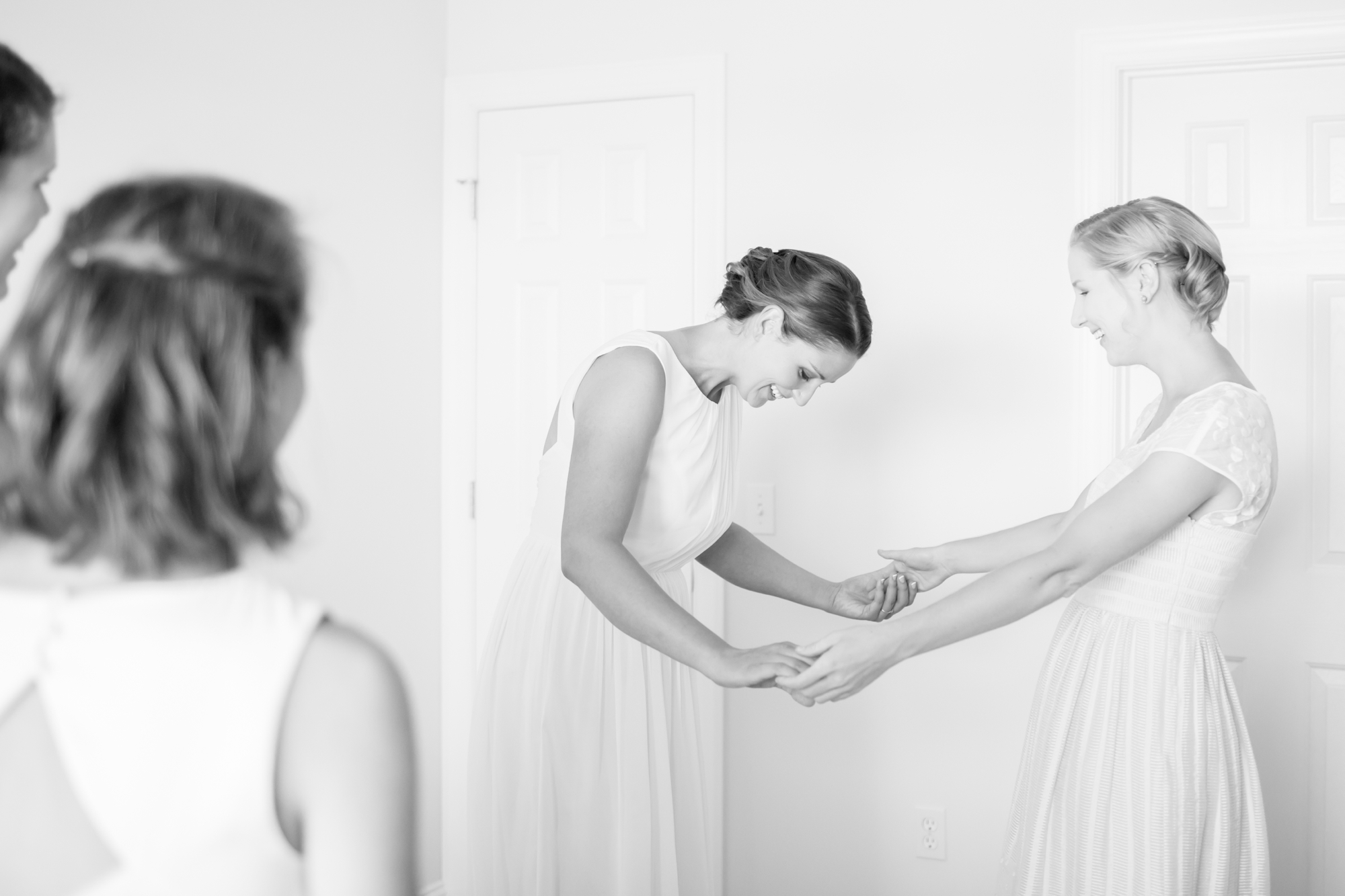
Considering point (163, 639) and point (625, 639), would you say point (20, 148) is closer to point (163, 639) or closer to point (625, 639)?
point (163, 639)

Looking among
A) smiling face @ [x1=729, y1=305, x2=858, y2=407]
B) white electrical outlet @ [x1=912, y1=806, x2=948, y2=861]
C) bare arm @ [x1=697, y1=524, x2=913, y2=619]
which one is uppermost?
smiling face @ [x1=729, y1=305, x2=858, y2=407]

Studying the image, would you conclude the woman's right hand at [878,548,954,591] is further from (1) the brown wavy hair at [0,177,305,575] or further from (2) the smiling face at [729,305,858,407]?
(1) the brown wavy hair at [0,177,305,575]

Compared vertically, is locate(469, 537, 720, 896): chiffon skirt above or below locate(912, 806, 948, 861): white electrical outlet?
above

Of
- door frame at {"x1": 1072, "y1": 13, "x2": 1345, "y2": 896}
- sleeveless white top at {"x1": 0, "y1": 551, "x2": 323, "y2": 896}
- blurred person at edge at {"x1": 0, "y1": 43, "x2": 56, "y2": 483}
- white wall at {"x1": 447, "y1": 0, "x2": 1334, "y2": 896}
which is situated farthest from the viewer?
white wall at {"x1": 447, "y1": 0, "x2": 1334, "y2": 896}

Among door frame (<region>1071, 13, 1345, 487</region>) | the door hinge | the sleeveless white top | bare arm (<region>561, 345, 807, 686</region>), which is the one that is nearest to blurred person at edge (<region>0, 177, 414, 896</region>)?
the sleeveless white top

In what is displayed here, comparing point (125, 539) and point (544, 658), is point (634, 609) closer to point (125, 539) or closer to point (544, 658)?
point (544, 658)

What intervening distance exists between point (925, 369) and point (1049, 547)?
102 centimetres

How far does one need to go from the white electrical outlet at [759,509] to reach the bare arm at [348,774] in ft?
6.59

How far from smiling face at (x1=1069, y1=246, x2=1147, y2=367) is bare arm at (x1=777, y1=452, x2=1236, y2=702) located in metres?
A: 0.26

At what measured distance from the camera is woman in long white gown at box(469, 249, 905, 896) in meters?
1.65

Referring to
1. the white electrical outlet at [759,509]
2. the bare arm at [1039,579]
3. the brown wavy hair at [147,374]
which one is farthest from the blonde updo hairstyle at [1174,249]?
the brown wavy hair at [147,374]

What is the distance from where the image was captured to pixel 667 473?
168 centimetres

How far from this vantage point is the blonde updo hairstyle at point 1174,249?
5.30 ft

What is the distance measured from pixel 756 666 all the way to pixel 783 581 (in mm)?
533
